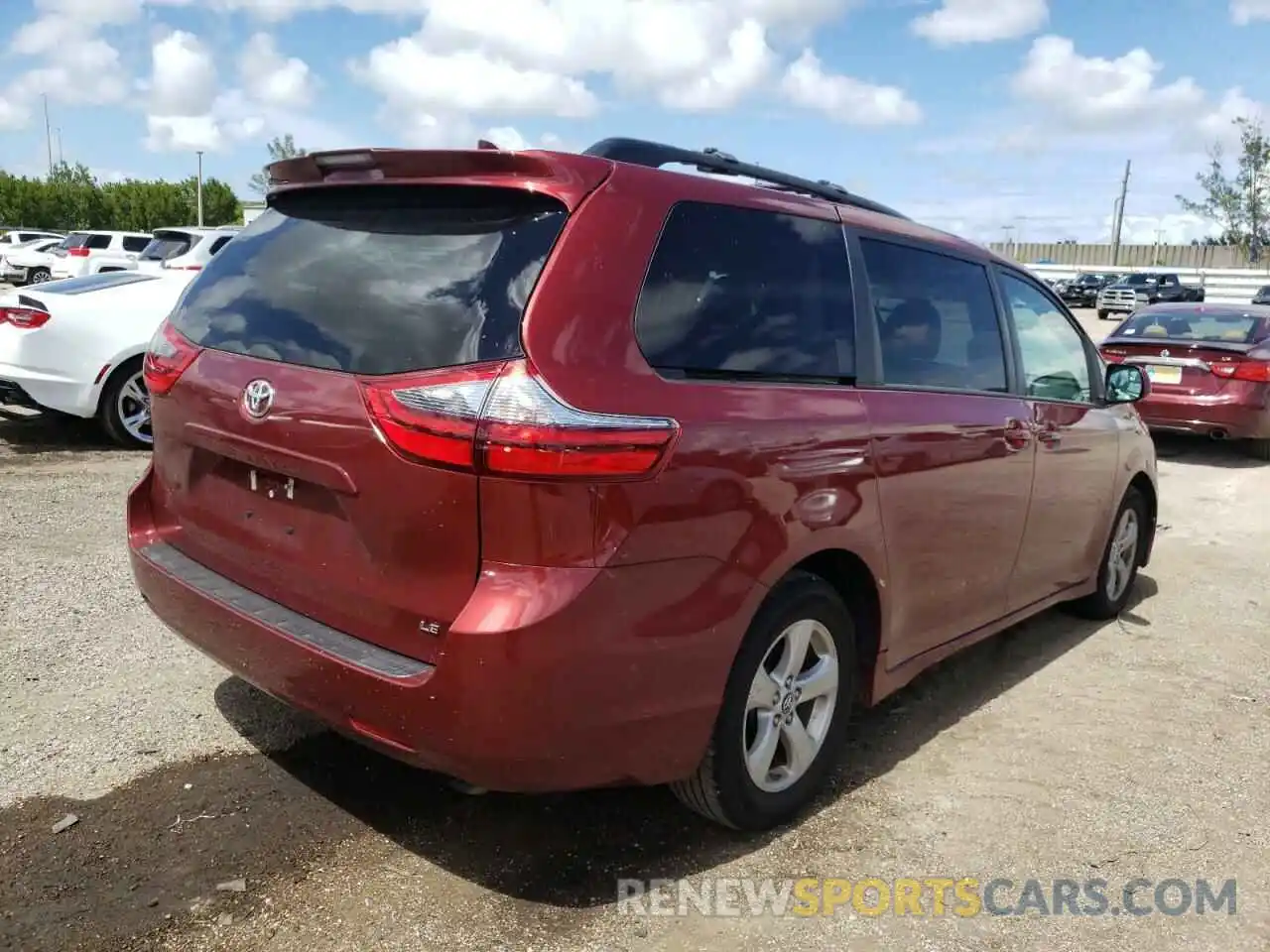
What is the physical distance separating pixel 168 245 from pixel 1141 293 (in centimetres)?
3510

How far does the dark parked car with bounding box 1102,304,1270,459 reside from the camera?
9859 mm

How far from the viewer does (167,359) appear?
3193 mm

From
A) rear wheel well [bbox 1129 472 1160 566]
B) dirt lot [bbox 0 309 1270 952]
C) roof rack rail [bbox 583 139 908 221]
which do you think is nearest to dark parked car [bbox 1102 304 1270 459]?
rear wheel well [bbox 1129 472 1160 566]

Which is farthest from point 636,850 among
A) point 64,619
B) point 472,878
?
point 64,619

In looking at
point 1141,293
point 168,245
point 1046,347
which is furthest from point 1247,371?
Answer: point 1141,293

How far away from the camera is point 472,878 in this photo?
2832mm

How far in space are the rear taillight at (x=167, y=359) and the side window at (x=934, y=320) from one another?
2126mm

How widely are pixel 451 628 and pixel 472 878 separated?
32.8 inches

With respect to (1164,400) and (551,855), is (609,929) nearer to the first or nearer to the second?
(551,855)

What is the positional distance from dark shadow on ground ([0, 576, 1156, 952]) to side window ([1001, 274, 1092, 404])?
1774 millimetres

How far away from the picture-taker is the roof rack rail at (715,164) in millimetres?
3033

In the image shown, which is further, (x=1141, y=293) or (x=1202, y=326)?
(x=1141, y=293)

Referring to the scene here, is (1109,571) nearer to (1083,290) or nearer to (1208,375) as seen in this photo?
(1208,375)

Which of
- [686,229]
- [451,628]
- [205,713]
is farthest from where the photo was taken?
[205,713]
